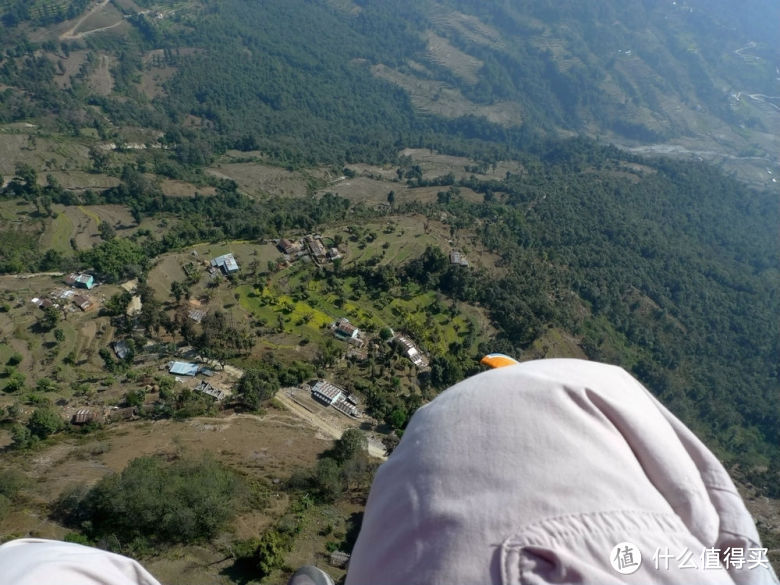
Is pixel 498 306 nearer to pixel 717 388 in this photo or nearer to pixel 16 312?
pixel 717 388

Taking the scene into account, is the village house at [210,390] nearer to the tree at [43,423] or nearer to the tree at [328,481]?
the tree at [43,423]

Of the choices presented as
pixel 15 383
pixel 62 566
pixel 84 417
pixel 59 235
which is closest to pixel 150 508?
pixel 84 417

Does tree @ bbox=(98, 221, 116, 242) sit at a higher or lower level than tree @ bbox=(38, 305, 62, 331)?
lower

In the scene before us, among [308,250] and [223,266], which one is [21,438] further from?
[308,250]

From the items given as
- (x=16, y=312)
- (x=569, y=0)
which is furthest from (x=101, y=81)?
(x=569, y=0)

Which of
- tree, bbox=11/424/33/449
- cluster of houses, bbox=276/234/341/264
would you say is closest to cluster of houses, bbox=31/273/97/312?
tree, bbox=11/424/33/449

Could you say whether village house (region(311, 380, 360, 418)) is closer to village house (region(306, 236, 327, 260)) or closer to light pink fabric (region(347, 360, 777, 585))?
village house (region(306, 236, 327, 260))
